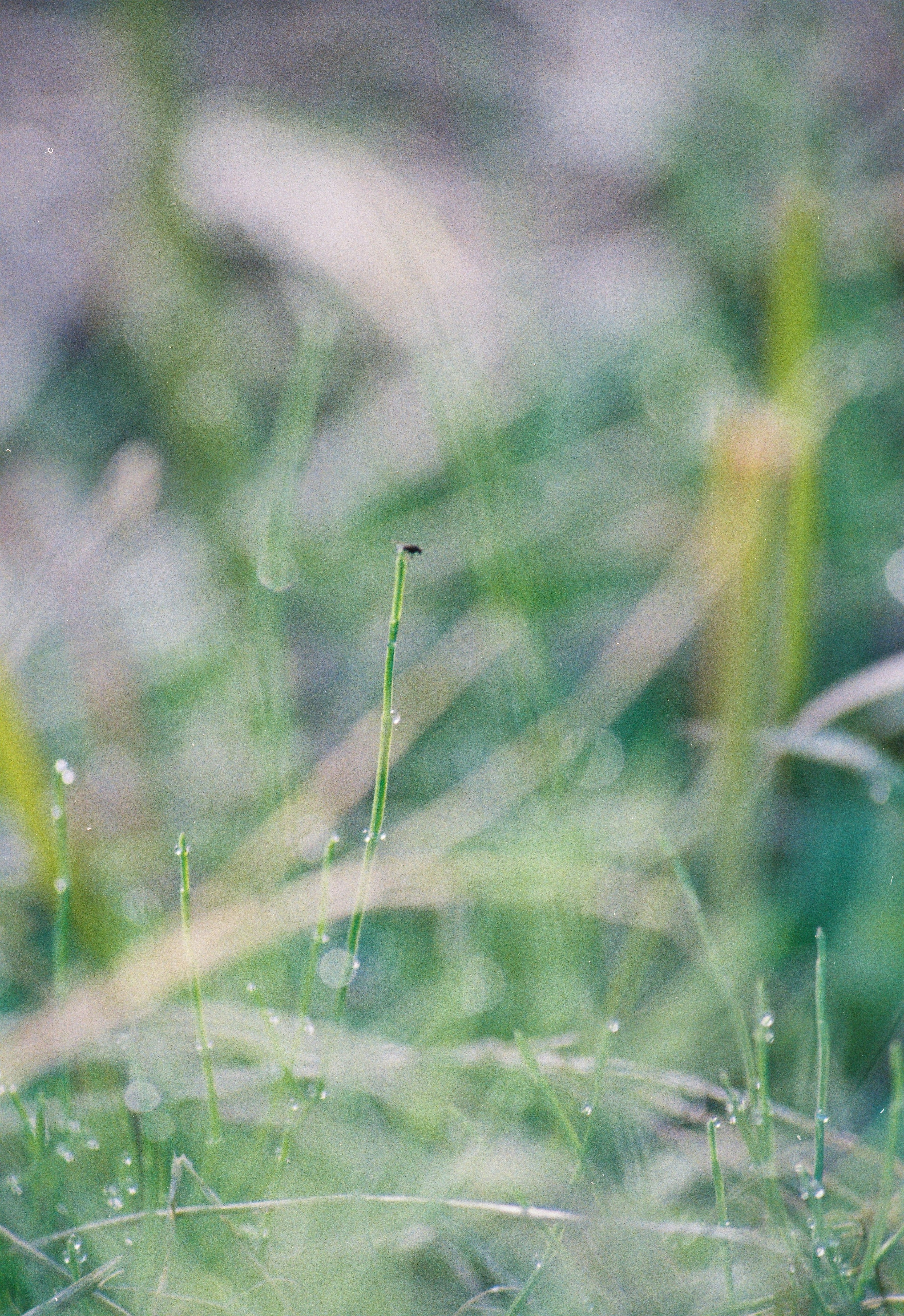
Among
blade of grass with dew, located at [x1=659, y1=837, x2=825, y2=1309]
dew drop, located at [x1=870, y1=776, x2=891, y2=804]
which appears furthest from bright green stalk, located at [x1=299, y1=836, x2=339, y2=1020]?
dew drop, located at [x1=870, y1=776, x2=891, y2=804]

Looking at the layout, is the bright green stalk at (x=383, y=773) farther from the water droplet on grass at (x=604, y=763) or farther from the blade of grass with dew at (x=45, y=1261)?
the water droplet on grass at (x=604, y=763)

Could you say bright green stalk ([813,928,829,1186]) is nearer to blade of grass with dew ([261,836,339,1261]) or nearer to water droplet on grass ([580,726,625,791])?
blade of grass with dew ([261,836,339,1261])

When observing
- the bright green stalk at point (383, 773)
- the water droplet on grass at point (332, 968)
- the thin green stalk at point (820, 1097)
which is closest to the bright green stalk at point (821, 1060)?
the thin green stalk at point (820, 1097)

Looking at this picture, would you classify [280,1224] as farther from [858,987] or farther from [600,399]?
[600,399]

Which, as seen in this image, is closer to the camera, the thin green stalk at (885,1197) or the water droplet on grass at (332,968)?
the thin green stalk at (885,1197)

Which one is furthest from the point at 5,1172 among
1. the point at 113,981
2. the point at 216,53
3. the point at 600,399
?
the point at 216,53

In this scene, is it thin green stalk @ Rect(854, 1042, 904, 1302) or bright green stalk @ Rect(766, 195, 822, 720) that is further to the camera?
bright green stalk @ Rect(766, 195, 822, 720)

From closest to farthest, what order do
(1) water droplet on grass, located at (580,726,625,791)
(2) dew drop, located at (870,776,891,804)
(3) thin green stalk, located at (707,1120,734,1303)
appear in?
(3) thin green stalk, located at (707,1120,734,1303), (2) dew drop, located at (870,776,891,804), (1) water droplet on grass, located at (580,726,625,791)
